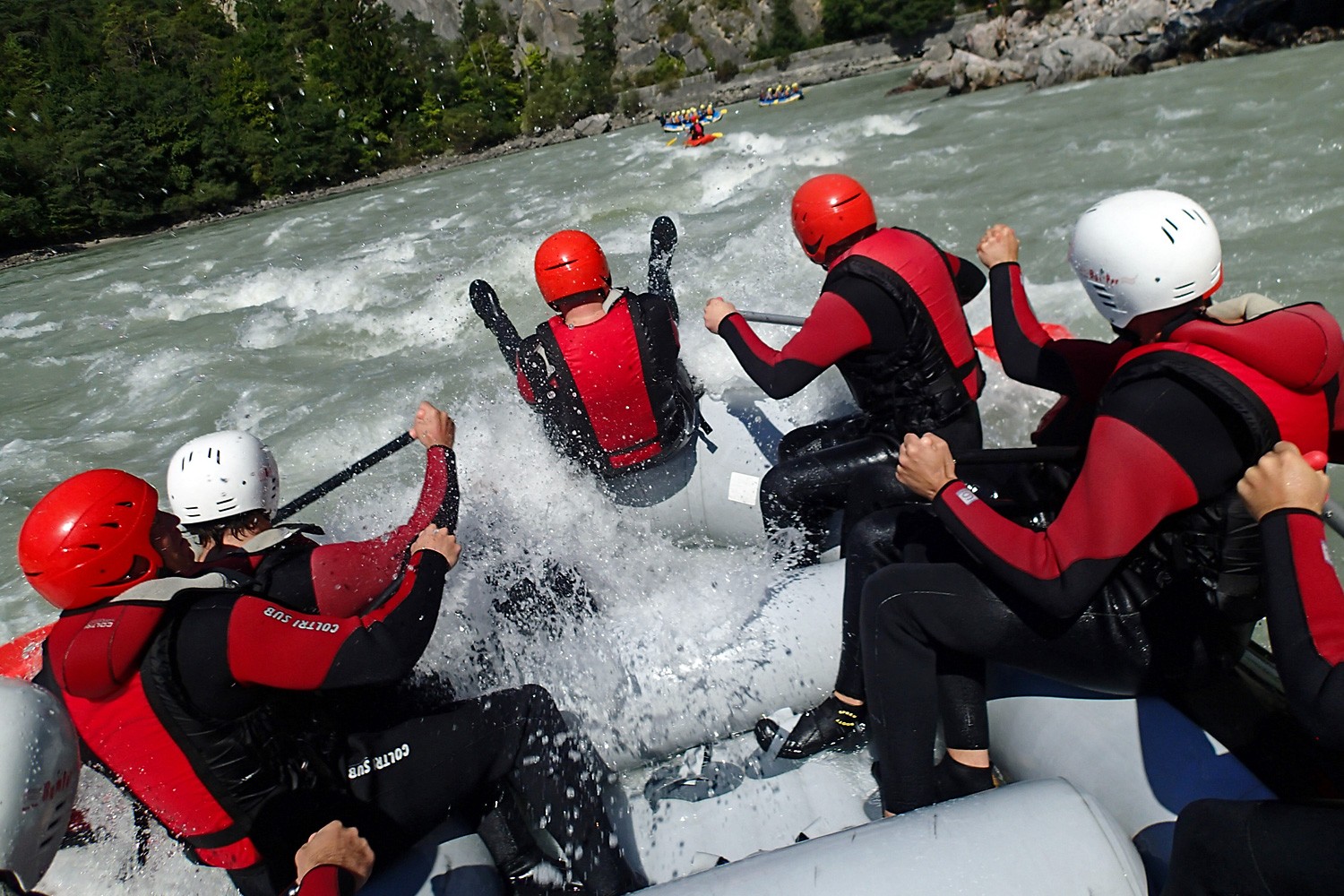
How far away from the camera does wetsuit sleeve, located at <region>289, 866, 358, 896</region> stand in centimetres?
177

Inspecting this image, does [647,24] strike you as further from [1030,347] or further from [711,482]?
[1030,347]

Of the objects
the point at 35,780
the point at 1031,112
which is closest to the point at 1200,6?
the point at 1031,112

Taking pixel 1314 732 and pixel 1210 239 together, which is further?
pixel 1210 239

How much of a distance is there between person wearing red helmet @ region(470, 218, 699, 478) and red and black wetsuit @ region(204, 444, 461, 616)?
1.21 meters

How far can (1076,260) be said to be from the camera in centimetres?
194

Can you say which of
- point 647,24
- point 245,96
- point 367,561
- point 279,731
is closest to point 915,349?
point 367,561

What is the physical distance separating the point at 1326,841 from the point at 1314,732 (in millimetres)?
174

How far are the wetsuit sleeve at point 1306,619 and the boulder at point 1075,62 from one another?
20.1 m

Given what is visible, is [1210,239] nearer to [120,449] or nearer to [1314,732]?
[1314,732]

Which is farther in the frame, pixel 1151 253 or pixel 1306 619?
pixel 1151 253

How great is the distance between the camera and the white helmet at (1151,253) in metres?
1.76

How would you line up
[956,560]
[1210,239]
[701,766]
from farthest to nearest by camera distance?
[701,766]
[956,560]
[1210,239]

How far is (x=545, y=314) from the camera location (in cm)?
902

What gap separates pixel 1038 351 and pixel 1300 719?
1.27m
